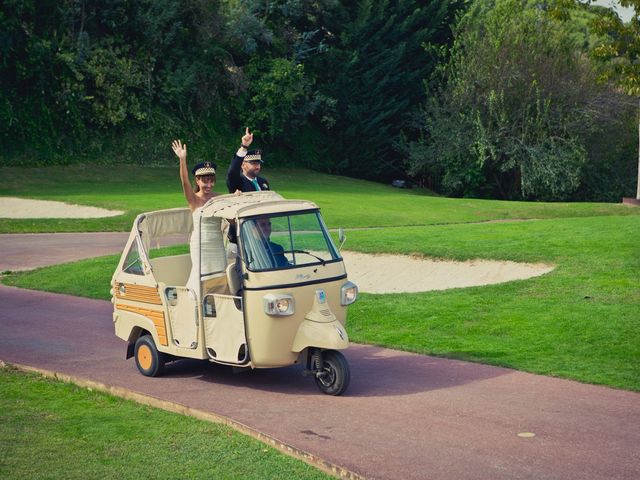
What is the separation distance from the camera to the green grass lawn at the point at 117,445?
26.0 ft

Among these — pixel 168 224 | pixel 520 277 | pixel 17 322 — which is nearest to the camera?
pixel 168 224

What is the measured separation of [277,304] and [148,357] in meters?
2.19

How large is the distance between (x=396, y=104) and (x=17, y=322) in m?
42.9

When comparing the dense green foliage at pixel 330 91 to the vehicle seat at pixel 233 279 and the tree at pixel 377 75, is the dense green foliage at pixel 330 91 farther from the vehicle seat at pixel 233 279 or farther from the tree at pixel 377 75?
the vehicle seat at pixel 233 279

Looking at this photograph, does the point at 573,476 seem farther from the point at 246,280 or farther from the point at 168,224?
the point at 168,224

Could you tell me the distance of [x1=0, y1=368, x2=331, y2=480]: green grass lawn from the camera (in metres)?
7.91

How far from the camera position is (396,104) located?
184ft

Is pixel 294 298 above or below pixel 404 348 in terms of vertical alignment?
above

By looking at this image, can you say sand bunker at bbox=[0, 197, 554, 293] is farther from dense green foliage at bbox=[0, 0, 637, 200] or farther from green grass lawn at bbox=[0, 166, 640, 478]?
dense green foliage at bbox=[0, 0, 637, 200]

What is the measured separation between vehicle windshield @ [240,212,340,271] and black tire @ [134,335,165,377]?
1913mm

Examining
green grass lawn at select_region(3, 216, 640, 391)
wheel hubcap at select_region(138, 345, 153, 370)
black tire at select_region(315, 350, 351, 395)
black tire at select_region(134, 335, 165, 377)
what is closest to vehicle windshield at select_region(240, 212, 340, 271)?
black tire at select_region(315, 350, 351, 395)

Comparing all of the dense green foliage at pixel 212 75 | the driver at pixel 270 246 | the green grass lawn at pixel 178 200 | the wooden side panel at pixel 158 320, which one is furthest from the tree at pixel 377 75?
the driver at pixel 270 246

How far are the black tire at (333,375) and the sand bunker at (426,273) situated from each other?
26.3ft

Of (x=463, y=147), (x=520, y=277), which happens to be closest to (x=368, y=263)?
(x=520, y=277)
